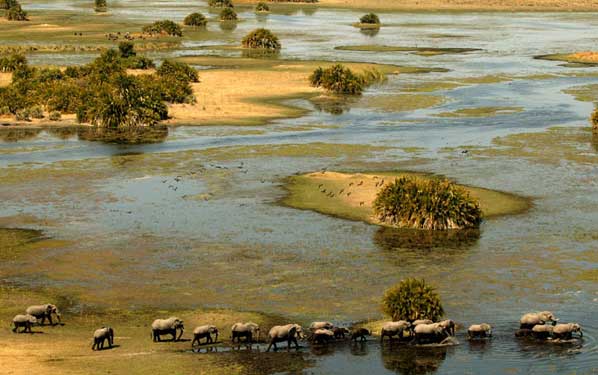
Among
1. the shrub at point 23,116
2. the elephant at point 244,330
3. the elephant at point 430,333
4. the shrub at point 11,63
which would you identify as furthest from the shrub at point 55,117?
the elephant at point 430,333

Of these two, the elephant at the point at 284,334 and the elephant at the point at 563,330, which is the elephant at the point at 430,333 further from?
the elephant at the point at 284,334

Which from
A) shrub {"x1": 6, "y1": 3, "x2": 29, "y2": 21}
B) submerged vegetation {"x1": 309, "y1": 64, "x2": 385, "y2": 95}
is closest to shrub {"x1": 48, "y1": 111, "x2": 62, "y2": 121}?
submerged vegetation {"x1": 309, "y1": 64, "x2": 385, "y2": 95}

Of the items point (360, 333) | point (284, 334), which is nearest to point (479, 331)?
point (360, 333)

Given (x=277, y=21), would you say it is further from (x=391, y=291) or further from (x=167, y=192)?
(x=391, y=291)

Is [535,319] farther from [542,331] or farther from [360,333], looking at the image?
[360,333]

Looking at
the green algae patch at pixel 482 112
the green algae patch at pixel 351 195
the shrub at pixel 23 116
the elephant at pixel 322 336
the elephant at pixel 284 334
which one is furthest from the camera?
the green algae patch at pixel 482 112

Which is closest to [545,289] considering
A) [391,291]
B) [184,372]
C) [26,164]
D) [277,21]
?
[391,291]

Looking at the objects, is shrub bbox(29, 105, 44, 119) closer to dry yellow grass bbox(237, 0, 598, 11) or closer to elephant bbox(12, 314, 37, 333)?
elephant bbox(12, 314, 37, 333)
